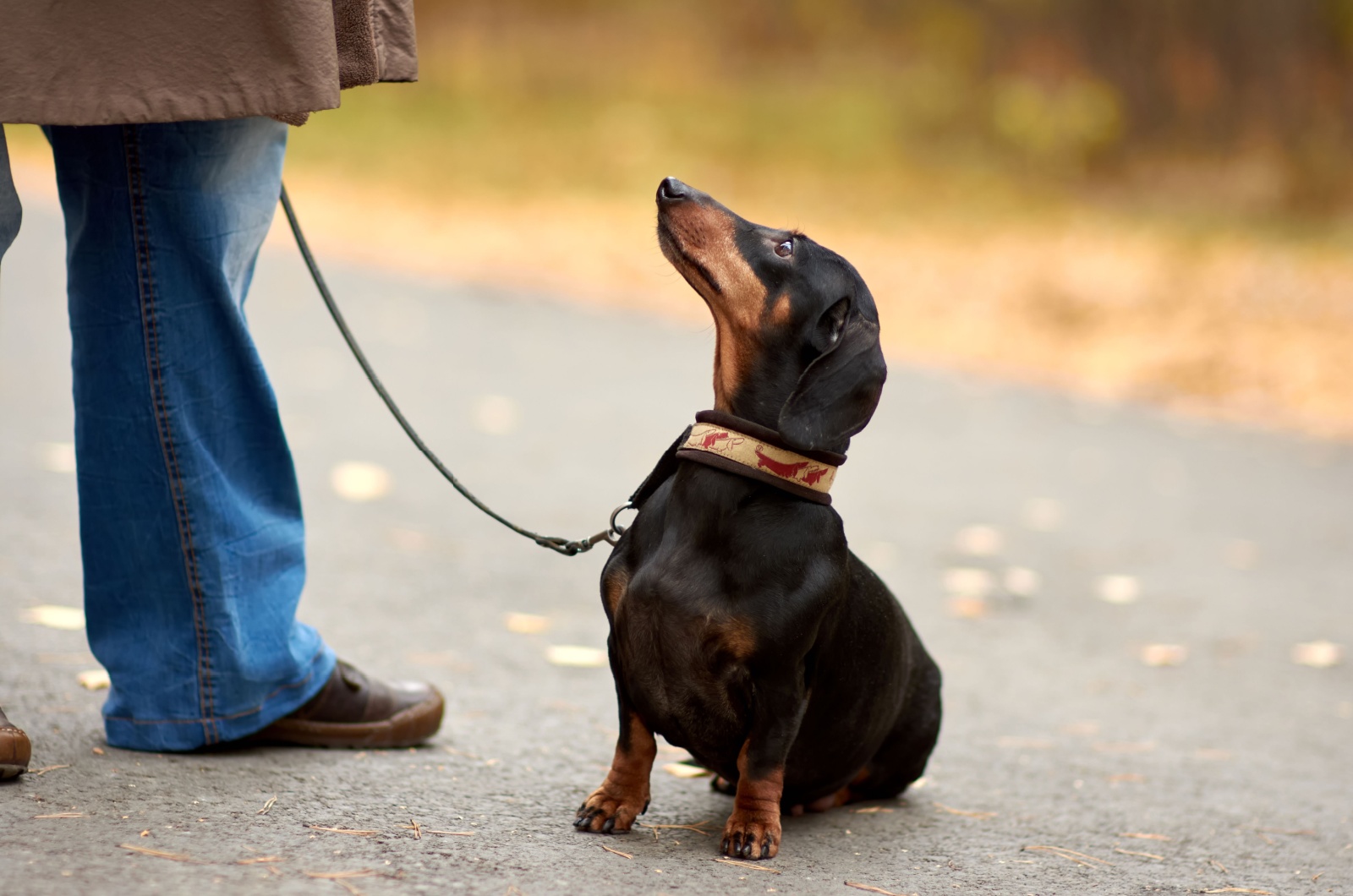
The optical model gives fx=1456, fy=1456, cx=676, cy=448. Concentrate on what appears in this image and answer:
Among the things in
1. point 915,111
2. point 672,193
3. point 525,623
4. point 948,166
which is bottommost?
point 525,623

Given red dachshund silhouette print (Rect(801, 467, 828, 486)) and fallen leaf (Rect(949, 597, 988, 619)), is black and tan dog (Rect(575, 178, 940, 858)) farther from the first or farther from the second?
fallen leaf (Rect(949, 597, 988, 619))

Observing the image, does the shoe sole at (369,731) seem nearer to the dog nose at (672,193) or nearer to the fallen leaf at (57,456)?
the dog nose at (672,193)

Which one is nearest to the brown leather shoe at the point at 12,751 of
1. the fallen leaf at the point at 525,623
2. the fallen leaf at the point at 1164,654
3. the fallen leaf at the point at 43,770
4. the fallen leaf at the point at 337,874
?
the fallen leaf at the point at 43,770

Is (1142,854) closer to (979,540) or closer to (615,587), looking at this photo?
(615,587)

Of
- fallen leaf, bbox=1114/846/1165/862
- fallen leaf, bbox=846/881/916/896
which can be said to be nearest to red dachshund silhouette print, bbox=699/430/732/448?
fallen leaf, bbox=846/881/916/896

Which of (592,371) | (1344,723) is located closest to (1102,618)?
(1344,723)

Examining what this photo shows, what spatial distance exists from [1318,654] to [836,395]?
3.13m

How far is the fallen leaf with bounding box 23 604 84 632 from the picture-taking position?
383 centimetres

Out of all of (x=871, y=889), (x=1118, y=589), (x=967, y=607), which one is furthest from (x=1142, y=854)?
(x=1118, y=589)

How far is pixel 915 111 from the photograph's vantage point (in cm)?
2200

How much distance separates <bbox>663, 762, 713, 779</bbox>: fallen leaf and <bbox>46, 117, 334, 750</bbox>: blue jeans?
0.87 metres

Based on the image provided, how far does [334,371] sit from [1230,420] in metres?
5.40

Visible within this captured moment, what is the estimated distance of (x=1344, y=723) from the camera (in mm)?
4227

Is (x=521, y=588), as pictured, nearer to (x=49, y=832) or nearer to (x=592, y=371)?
(x=49, y=832)
